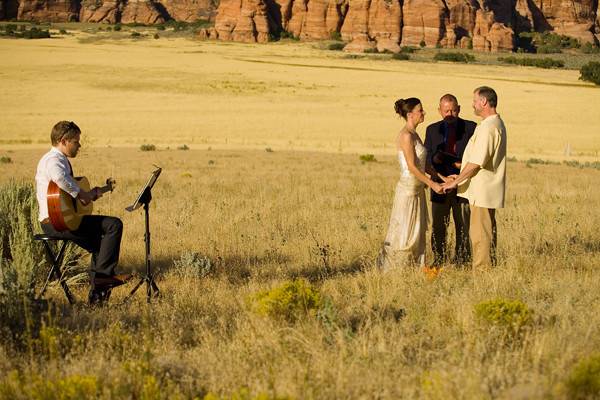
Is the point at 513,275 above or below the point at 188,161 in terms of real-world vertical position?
above

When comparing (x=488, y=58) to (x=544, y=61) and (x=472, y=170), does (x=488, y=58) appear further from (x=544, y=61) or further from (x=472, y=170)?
(x=472, y=170)

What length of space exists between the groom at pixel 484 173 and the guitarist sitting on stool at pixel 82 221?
356 cm

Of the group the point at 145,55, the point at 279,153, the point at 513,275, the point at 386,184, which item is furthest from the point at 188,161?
the point at 145,55

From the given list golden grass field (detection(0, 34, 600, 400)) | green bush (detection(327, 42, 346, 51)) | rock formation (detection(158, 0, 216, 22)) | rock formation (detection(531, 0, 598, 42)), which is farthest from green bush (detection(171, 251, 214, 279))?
rock formation (detection(158, 0, 216, 22))

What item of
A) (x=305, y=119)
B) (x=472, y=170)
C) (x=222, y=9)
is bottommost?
(x=305, y=119)

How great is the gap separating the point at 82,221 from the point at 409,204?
137 inches

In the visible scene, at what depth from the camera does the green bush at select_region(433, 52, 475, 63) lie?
3890 inches

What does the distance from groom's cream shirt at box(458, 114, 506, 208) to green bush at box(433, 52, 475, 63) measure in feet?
312

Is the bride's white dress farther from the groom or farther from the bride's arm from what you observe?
the groom

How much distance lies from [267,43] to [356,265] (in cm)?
11209

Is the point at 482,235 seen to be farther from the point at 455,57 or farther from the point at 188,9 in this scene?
the point at 188,9

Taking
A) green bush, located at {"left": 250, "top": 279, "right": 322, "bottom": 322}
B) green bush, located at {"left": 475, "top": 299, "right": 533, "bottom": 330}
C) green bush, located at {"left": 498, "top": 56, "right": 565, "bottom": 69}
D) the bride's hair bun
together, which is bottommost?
green bush, located at {"left": 250, "top": 279, "right": 322, "bottom": 322}

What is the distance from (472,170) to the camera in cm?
743

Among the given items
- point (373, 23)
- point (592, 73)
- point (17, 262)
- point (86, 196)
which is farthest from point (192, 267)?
point (373, 23)
